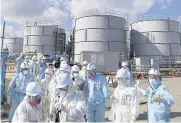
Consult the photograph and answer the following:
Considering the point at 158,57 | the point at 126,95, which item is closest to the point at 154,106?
the point at 126,95

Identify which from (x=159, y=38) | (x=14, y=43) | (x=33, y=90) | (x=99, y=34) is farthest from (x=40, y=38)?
(x=33, y=90)

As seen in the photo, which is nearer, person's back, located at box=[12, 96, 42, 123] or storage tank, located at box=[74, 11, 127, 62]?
person's back, located at box=[12, 96, 42, 123]

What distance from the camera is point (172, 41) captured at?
1303 inches

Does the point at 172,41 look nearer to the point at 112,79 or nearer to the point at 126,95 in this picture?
the point at 112,79

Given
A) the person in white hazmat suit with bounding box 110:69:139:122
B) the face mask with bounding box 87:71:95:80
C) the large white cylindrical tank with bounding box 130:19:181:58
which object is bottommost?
the person in white hazmat suit with bounding box 110:69:139:122

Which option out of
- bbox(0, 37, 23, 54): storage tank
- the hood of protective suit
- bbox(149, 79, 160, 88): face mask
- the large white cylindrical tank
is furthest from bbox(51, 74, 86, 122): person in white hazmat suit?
bbox(0, 37, 23, 54): storage tank

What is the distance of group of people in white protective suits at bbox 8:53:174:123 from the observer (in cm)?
362

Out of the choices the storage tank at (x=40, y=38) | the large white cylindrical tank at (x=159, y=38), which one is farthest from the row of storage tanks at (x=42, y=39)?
the large white cylindrical tank at (x=159, y=38)

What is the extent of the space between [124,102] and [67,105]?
1.67 m

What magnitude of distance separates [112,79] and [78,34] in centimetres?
1516

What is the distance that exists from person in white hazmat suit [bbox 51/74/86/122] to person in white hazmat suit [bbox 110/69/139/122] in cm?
141

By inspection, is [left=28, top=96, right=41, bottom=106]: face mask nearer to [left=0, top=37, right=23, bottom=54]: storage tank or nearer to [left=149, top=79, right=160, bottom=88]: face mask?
[left=149, top=79, right=160, bottom=88]: face mask

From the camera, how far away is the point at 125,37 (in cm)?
3359

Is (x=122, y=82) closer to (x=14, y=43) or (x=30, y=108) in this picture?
(x=30, y=108)
